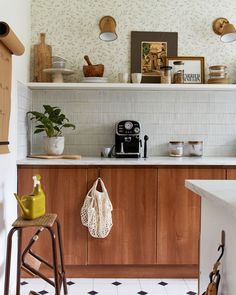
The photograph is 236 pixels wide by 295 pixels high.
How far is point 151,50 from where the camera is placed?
371cm

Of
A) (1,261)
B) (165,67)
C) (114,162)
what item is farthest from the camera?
(165,67)

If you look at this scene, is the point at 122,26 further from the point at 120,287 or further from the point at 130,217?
the point at 120,287

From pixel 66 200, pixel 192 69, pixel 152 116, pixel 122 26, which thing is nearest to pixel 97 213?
pixel 66 200

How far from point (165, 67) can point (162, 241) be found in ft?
5.02

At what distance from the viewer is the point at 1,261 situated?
7.95 feet

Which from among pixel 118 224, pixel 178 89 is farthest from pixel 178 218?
pixel 178 89

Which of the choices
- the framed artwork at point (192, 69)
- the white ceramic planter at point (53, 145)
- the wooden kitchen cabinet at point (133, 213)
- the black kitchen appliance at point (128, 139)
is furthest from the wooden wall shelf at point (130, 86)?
the wooden kitchen cabinet at point (133, 213)

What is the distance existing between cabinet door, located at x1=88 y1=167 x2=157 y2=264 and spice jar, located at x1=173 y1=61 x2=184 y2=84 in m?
0.97

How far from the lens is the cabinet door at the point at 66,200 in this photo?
10.0 feet

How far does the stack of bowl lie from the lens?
139 inches

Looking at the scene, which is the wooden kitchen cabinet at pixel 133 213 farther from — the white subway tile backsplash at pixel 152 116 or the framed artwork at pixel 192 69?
the framed artwork at pixel 192 69

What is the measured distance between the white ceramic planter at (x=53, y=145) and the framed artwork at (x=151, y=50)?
1.00 m

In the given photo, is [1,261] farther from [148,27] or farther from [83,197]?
[148,27]

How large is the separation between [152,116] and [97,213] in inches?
47.2
